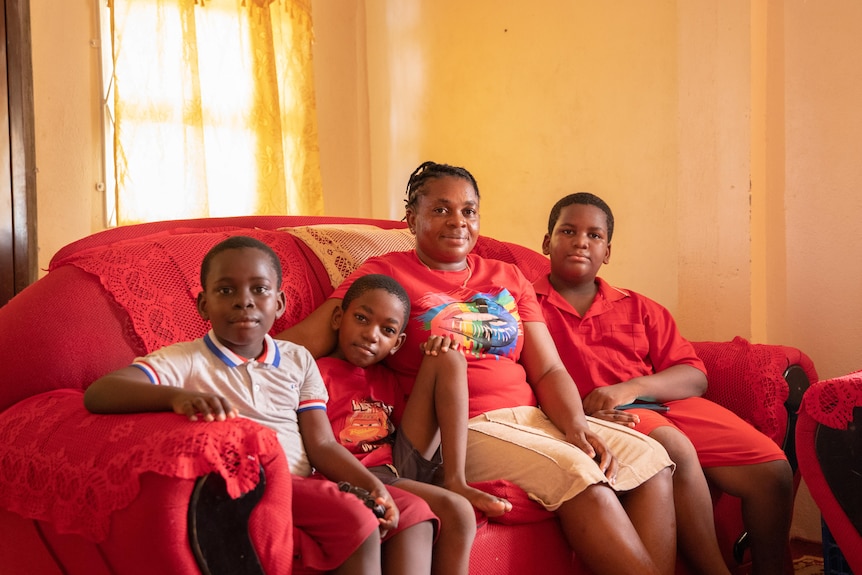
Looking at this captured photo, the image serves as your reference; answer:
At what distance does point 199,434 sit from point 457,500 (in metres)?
0.61

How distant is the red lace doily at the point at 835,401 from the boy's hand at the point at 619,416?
0.42 meters

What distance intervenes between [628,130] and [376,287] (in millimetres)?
2027

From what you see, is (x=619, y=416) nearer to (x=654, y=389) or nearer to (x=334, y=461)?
(x=654, y=389)

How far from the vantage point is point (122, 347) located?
1979 mm

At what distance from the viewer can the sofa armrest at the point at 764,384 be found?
2484 mm

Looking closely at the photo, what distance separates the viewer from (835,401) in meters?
2.06

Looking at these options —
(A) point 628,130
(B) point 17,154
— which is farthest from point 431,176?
(B) point 17,154

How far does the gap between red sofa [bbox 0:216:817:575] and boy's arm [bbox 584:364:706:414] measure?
0.14 metres

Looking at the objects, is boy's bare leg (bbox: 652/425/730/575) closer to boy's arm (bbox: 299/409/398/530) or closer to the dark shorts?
the dark shorts

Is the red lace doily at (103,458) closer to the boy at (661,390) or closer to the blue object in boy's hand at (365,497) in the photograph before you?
the blue object in boy's hand at (365,497)

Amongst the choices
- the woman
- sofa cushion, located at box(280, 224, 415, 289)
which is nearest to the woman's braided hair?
the woman

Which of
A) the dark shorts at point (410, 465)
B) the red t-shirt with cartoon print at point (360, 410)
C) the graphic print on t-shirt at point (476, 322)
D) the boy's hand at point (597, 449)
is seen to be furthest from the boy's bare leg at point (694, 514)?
the red t-shirt with cartoon print at point (360, 410)

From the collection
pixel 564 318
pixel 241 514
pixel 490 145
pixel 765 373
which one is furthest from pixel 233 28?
pixel 241 514

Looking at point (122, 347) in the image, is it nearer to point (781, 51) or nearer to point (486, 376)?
point (486, 376)
